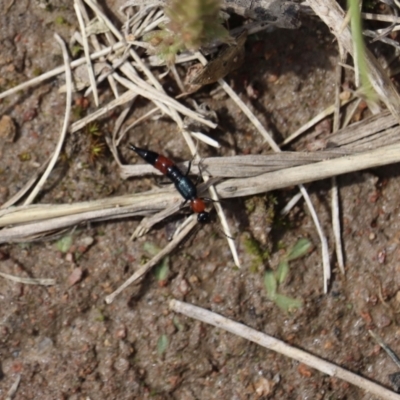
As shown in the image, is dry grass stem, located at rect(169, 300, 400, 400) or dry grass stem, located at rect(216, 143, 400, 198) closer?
dry grass stem, located at rect(216, 143, 400, 198)

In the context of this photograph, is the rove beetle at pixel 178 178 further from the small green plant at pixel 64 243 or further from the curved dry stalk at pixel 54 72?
the small green plant at pixel 64 243

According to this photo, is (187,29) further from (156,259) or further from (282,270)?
(282,270)

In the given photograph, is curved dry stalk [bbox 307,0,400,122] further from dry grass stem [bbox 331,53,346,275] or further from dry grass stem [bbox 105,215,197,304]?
dry grass stem [bbox 105,215,197,304]

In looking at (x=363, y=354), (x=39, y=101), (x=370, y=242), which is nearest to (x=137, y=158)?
(x=39, y=101)

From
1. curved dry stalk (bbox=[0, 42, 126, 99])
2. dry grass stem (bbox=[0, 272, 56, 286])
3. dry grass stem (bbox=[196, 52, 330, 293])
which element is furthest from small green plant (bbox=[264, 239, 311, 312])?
curved dry stalk (bbox=[0, 42, 126, 99])

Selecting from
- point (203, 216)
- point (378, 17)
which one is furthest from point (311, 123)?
point (203, 216)

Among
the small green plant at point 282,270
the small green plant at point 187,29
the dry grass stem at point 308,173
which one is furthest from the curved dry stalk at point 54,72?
the small green plant at point 282,270

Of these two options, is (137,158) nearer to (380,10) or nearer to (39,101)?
(39,101)
